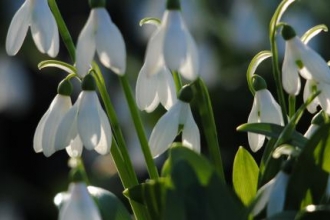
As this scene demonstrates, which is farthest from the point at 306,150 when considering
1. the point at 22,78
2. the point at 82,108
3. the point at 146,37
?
the point at 22,78

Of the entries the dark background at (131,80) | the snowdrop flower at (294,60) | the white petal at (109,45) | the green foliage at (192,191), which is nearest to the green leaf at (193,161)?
the green foliage at (192,191)

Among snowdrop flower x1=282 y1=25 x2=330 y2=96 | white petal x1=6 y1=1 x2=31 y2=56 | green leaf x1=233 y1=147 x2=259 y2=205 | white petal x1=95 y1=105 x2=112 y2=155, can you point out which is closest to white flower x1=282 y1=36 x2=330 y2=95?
snowdrop flower x1=282 y1=25 x2=330 y2=96

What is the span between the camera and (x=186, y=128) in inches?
47.9

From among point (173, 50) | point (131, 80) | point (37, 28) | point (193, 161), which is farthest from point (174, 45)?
point (131, 80)

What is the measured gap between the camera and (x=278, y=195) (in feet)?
3.43

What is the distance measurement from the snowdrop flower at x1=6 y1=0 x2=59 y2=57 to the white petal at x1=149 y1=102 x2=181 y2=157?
139 mm

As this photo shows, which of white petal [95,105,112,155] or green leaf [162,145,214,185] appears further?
white petal [95,105,112,155]

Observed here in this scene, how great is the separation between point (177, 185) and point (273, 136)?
178 millimetres

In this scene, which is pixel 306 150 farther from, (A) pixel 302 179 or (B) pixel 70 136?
(B) pixel 70 136

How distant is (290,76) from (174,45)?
187 mm

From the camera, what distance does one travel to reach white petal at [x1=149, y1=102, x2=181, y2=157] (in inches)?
46.6

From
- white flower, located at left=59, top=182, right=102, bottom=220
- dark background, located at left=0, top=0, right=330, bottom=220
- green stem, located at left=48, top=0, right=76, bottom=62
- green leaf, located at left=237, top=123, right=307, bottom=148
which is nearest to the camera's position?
white flower, located at left=59, top=182, right=102, bottom=220

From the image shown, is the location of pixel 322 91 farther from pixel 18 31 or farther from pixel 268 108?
pixel 18 31

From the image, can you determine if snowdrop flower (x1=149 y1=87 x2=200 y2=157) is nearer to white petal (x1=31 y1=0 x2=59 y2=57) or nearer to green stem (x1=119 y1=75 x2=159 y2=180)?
green stem (x1=119 y1=75 x2=159 y2=180)
